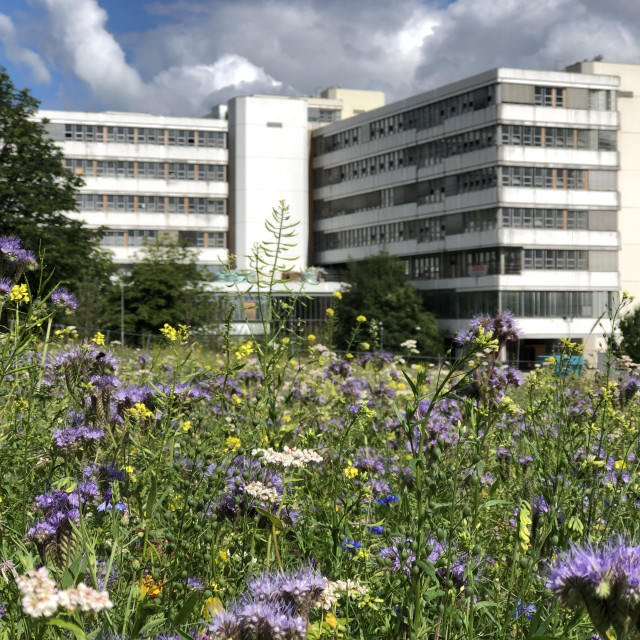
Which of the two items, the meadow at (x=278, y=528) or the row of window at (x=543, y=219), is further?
the row of window at (x=543, y=219)

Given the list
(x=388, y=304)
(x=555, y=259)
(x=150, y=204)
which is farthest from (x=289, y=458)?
(x=150, y=204)

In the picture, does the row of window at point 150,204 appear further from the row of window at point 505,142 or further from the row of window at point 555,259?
the row of window at point 555,259

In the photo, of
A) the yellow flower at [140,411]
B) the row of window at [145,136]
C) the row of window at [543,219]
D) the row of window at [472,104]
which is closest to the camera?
the yellow flower at [140,411]

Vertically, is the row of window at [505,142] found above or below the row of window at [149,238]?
above

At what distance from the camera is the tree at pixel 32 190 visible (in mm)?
37219

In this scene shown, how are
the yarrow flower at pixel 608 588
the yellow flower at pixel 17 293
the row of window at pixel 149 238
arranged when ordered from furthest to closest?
1. the row of window at pixel 149 238
2. the yellow flower at pixel 17 293
3. the yarrow flower at pixel 608 588

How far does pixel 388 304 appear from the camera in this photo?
56.1 m

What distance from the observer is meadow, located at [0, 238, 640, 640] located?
1778mm

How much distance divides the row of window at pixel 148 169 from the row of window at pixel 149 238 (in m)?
4.27

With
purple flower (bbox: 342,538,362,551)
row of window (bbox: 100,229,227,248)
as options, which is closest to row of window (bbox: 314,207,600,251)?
row of window (bbox: 100,229,227,248)

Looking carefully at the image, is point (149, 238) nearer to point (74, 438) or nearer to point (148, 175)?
point (148, 175)

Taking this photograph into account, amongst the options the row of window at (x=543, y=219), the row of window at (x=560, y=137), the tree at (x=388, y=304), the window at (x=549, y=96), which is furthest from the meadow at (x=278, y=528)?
the window at (x=549, y=96)

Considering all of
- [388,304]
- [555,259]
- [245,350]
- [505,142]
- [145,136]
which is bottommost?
[245,350]

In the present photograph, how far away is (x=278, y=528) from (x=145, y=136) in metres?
70.2
